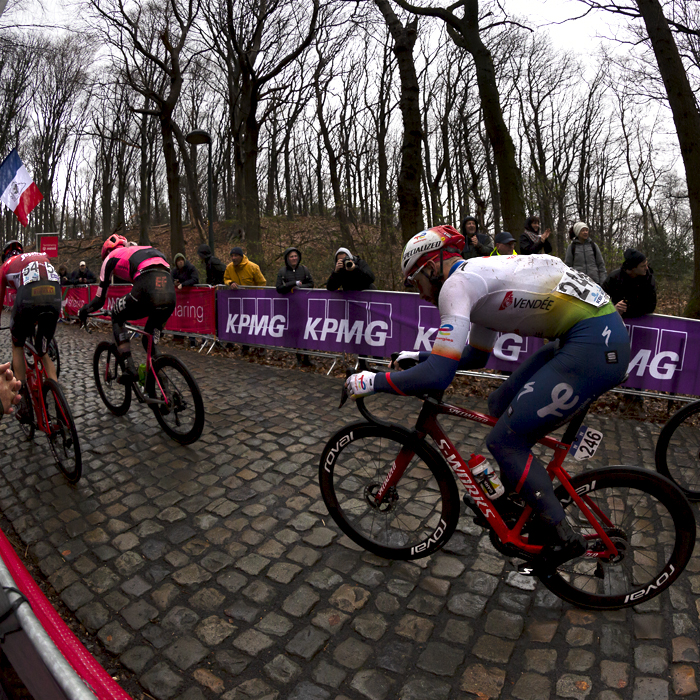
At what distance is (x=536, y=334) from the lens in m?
2.69

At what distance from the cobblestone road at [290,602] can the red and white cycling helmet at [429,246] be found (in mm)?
1875

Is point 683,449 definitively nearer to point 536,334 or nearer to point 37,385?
point 536,334

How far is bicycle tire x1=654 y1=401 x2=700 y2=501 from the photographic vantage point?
3762 millimetres

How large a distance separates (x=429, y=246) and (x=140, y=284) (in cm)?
346

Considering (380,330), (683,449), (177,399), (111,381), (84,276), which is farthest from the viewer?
(84,276)

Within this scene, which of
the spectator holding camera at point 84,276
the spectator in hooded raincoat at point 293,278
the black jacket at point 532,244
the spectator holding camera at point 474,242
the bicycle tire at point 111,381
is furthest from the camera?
the spectator holding camera at point 84,276

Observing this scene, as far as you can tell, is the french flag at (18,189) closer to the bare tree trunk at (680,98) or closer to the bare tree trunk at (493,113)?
the bare tree trunk at (493,113)

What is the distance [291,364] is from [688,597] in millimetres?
6749

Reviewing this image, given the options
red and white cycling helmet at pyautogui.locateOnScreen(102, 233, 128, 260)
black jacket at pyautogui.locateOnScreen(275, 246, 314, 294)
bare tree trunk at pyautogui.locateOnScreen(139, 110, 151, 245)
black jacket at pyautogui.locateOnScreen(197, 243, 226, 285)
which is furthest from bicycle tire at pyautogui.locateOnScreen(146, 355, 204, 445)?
bare tree trunk at pyautogui.locateOnScreen(139, 110, 151, 245)

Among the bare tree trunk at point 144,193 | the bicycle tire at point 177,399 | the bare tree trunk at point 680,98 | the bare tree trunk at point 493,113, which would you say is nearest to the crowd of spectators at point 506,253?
the bare tree trunk at point 493,113

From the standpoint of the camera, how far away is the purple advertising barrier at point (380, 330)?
5.63 meters

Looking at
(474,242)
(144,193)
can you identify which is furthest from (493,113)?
(144,193)

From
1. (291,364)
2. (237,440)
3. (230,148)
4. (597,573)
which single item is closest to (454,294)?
(597,573)

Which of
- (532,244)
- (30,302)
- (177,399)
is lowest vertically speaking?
(177,399)
